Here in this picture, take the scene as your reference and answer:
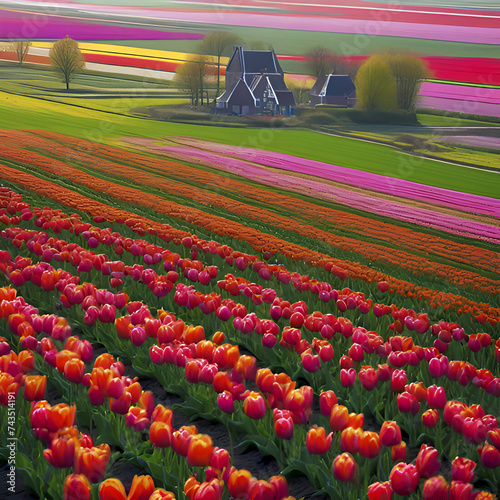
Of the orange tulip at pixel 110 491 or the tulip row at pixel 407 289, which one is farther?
the tulip row at pixel 407 289

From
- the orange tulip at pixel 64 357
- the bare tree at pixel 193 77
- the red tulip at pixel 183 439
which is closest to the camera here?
the red tulip at pixel 183 439

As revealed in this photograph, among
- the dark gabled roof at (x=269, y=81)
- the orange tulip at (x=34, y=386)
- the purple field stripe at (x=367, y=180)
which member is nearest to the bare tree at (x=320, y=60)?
the dark gabled roof at (x=269, y=81)

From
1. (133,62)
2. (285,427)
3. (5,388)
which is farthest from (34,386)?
(133,62)

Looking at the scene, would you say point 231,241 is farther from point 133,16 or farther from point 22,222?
point 133,16

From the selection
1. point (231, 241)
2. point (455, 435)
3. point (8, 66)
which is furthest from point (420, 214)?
point (8, 66)

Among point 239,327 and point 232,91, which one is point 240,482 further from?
point 232,91

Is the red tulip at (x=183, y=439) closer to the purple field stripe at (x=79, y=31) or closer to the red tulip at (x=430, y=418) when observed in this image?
the red tulip at (x=430, y=418)

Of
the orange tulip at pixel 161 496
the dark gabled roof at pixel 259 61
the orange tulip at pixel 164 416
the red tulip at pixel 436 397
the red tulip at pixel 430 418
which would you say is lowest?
the red tulip at pixel 430 418
